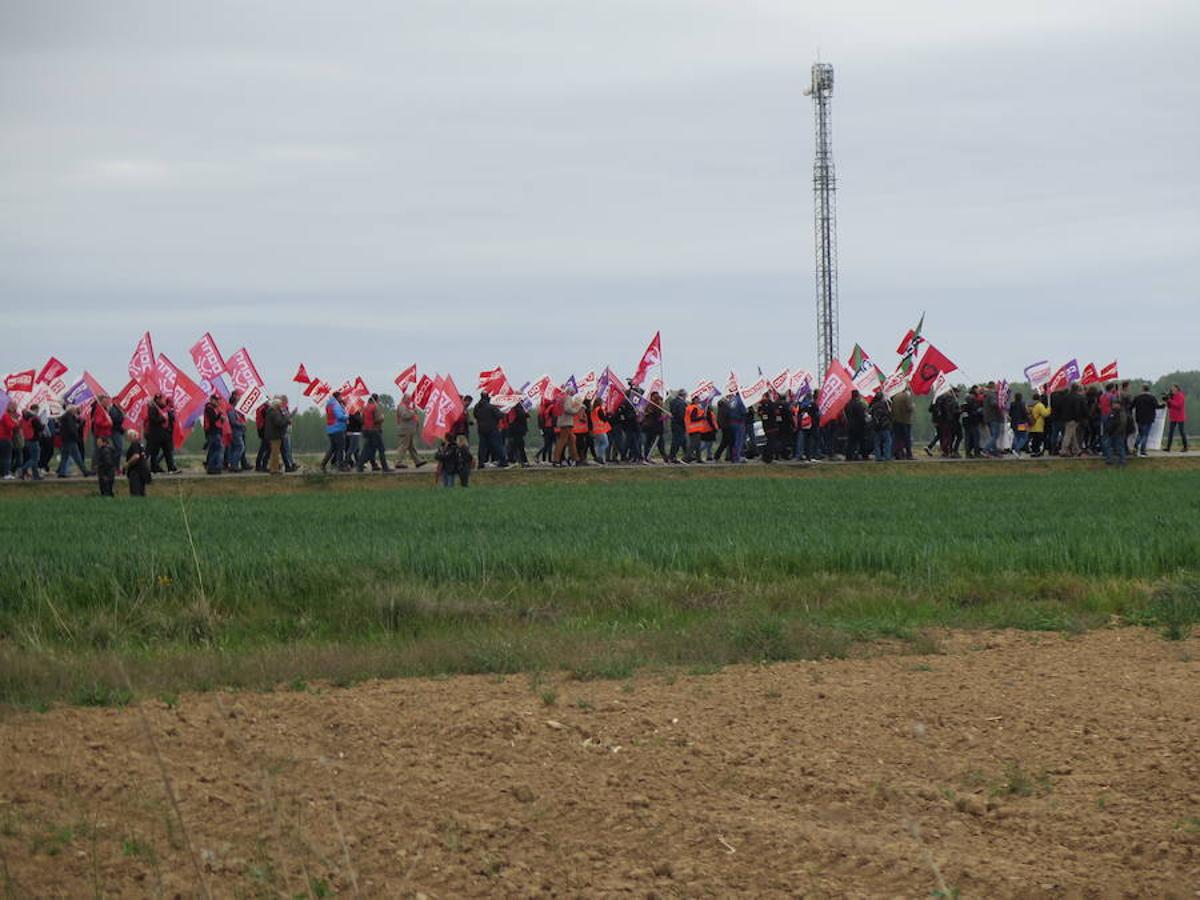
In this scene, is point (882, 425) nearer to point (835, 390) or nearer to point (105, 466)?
point (835, 390)

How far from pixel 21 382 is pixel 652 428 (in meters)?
16.2

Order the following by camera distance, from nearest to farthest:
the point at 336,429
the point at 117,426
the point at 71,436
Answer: the point at 117,426, the point at 71,436, the point at 336,429

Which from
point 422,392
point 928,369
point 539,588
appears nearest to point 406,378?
point 422,392

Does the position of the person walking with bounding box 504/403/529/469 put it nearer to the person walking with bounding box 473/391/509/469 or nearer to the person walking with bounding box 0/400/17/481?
the person walking with bounding box 473/391/509/469

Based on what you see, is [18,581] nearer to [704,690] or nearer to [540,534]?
[540,534]

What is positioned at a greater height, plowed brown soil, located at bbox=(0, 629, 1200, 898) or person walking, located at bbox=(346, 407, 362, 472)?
person walking, located at bbox=(346, 407, 362, 472)

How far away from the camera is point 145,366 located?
42.4m

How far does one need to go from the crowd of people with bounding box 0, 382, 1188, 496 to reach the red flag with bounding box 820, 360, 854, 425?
2.67ft

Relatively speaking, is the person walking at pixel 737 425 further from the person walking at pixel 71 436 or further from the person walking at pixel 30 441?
the person walking at pixel 30 441

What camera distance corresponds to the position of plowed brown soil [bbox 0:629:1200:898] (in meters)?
7.50

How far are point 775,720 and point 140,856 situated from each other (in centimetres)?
412

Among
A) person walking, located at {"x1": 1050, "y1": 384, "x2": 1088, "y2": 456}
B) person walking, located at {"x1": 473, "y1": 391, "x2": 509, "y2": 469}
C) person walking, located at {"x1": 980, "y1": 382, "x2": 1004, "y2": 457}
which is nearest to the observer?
person walking, located at {"x1": 473, "y1": 391, "x2": 509, "y2": 469}

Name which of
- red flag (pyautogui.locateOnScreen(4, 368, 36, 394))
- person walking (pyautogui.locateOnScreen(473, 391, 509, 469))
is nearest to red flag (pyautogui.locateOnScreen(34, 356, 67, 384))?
red flag (pyautogui.locateOnScreen(4, 368, 36, 394))

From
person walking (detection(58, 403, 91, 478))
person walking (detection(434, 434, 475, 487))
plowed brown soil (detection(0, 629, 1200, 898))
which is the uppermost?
person walking (detection(58, 403, 91, 478))
